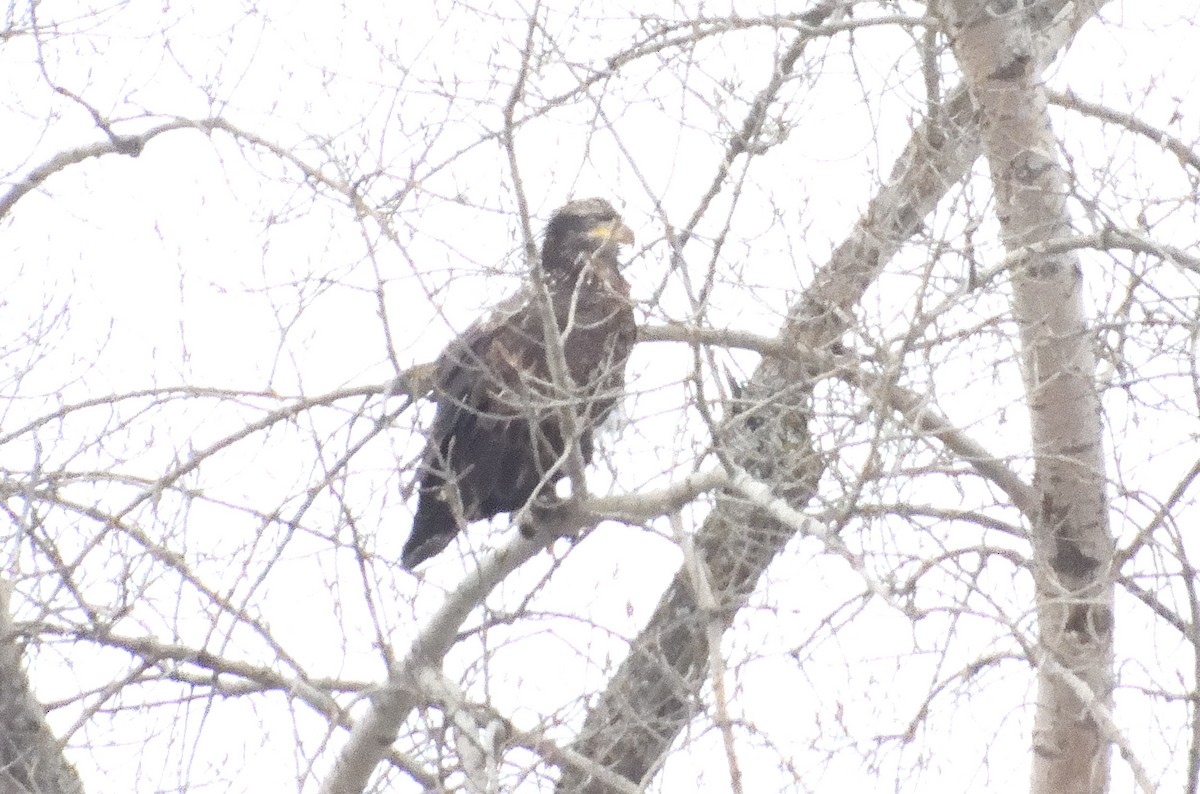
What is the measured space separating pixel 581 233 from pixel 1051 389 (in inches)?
58.4

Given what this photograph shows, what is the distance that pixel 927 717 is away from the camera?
4.17 m

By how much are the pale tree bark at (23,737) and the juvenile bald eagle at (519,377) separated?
1.15 metres

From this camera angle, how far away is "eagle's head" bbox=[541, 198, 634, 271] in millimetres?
5160

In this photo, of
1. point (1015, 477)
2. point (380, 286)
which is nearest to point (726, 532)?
point (1015, 477)

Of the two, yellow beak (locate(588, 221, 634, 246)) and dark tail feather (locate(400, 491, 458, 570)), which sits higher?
yellow beak (locate(588, 221, 634, 246))

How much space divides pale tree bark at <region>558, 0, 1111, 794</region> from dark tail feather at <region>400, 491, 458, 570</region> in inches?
29.1

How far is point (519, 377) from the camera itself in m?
4.53

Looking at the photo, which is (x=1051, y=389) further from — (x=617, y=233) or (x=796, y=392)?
(x=617, y=233)

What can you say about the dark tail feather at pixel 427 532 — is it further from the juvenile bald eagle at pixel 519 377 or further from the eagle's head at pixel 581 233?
the eagle's head at pixel 581 233

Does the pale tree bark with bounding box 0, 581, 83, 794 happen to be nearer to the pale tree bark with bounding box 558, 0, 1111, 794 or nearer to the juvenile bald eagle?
the juvenile bald eagle

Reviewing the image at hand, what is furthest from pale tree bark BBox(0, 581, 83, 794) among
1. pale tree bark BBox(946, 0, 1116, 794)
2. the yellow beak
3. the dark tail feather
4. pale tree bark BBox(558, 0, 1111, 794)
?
pale tree bark BBox(946, 0, 1116, 794)

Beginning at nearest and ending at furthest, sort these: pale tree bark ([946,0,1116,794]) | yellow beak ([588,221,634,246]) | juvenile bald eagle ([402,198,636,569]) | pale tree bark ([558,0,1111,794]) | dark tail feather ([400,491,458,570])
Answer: pale tree bark ([558,0,1111,794]) → pale tree bark ([946,0,1116,794]) → juvenile bald eagle ([402,198,636,569]) → yellow beak ([588,221,634,246]) → dark tail feather ([400,491,458,570])

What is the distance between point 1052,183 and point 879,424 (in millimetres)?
1091

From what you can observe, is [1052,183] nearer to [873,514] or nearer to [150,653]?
[873,514]
